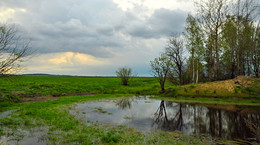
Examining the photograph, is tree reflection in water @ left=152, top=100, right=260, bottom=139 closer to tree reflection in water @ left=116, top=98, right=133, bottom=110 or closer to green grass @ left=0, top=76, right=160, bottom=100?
tree reflection in water @ left=116, top=98, right=133, bottom=110

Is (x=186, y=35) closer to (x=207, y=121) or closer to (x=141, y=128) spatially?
(x=207, y=121)

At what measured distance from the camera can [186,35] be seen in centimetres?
3262

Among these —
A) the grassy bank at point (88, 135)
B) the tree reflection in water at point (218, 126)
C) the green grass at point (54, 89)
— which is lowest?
the tree reflection in water at point (218, 126)

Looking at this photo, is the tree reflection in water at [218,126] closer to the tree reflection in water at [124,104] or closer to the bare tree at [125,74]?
the tree reflection in water at [124,104]

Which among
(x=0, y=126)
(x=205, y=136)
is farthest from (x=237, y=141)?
(x=0, y=126)

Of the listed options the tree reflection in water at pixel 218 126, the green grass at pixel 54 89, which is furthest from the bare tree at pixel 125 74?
the tree reflection in water at pixel 218 126

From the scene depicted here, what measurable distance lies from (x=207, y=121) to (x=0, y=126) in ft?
51.7

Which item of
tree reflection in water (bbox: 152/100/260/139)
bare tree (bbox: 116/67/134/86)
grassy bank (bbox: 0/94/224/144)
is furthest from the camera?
bare tree (bbox: 116/67/134/86)

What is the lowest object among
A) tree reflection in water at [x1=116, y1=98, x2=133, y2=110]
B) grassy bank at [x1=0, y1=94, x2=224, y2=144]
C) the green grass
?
tree reflection in water at [x1=116, y1=98, x2=133, y2=110]

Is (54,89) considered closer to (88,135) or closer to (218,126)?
(88,135)

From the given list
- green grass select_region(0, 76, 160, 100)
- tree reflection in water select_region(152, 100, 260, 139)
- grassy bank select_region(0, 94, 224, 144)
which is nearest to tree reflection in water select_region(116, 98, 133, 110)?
tree reflection in water select_region(152, 100, 260, 139)

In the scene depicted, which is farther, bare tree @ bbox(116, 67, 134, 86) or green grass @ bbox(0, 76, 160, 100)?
bare tree @ bbox(116, 67, 134, 86)

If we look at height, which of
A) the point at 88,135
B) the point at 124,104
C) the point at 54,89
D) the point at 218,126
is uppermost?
the point at 54,89

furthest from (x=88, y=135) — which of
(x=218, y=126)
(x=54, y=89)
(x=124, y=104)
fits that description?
(x=54, y=89)
